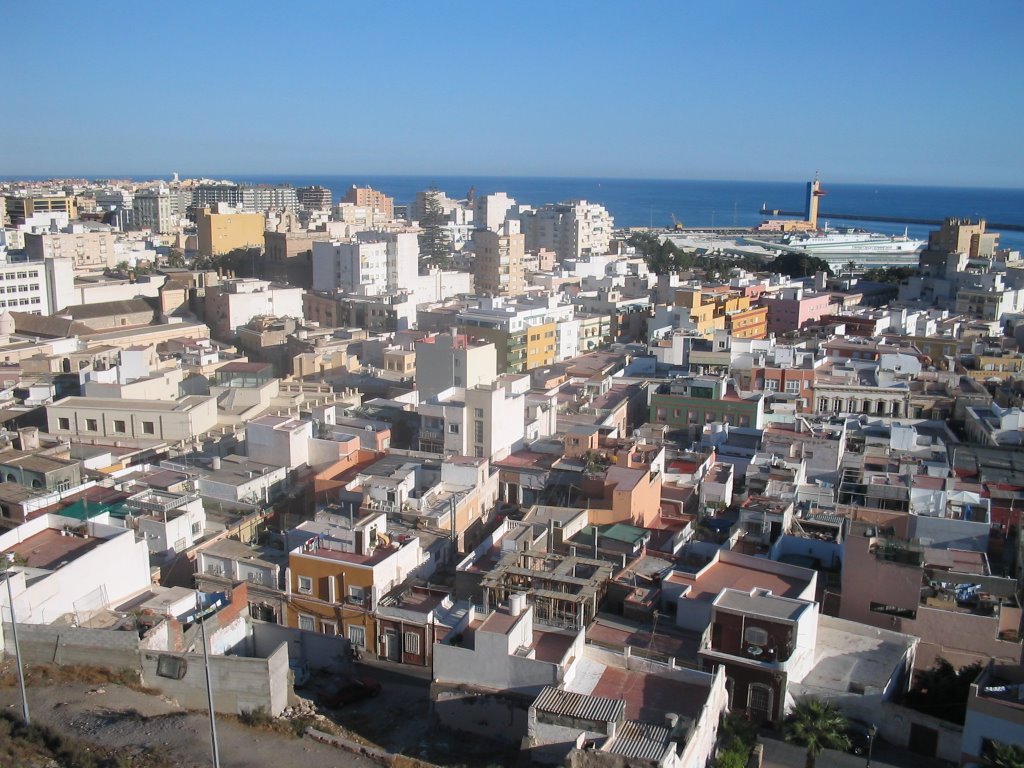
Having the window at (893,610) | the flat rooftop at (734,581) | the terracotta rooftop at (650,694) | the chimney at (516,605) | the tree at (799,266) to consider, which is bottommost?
the window at (893,610)

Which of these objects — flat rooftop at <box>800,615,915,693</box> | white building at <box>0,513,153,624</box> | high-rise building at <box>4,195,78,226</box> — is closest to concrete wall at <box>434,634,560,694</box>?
flat rooftop at <box>800,615,915,693</box>

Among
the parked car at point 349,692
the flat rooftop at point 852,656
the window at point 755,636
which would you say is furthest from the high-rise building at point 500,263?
the window at point 755,636

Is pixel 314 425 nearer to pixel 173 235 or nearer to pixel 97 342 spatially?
pixel 97 342

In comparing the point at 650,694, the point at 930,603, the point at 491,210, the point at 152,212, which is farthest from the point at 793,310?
the point at 152,212

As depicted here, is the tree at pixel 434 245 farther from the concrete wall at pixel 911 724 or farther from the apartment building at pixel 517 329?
the concrete wall at pixel 911 724

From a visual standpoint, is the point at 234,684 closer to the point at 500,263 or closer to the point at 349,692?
the point at 349,692

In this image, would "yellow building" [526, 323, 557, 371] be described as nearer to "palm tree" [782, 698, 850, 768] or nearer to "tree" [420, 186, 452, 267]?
"palm tree" [782, 698, 850, 768]

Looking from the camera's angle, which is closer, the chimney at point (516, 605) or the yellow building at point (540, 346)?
the chimney at point (516, 605)

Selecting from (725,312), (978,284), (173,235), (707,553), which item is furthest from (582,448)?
(173,235)
